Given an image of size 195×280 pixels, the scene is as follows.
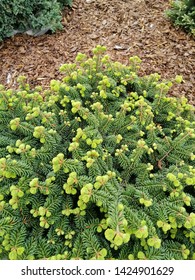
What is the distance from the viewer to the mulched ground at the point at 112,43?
3912 mm

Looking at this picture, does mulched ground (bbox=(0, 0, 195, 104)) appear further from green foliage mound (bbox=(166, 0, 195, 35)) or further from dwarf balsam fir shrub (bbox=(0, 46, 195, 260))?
dwarf balsam fir shrub (bbox=(0, 46, 195, 260))

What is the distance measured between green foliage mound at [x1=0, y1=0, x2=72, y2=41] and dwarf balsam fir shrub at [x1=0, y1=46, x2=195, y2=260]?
2178 mm

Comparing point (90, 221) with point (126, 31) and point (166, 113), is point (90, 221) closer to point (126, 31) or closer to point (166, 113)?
point (166, 113)

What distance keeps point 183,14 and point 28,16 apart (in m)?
2.08

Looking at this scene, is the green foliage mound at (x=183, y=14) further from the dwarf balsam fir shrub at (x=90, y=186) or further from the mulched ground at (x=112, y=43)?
the dwarf balsam fir shrub at (x=90, y=186)

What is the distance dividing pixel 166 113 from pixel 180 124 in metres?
0.19

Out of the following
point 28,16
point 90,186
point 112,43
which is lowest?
point 112,43

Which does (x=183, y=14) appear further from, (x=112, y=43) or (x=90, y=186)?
(x=90, y=186)

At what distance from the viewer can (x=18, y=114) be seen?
7.63 ft

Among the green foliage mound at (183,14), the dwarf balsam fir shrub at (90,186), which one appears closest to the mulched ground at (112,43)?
the green foliage mound at (183,14)

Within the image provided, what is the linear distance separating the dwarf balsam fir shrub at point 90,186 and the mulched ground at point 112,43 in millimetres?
1551

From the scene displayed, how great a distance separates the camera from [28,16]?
423cm

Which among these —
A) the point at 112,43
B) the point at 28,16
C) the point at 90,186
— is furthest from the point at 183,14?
the point at 90,186

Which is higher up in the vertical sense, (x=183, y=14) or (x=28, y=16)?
(x=28, y=16)
